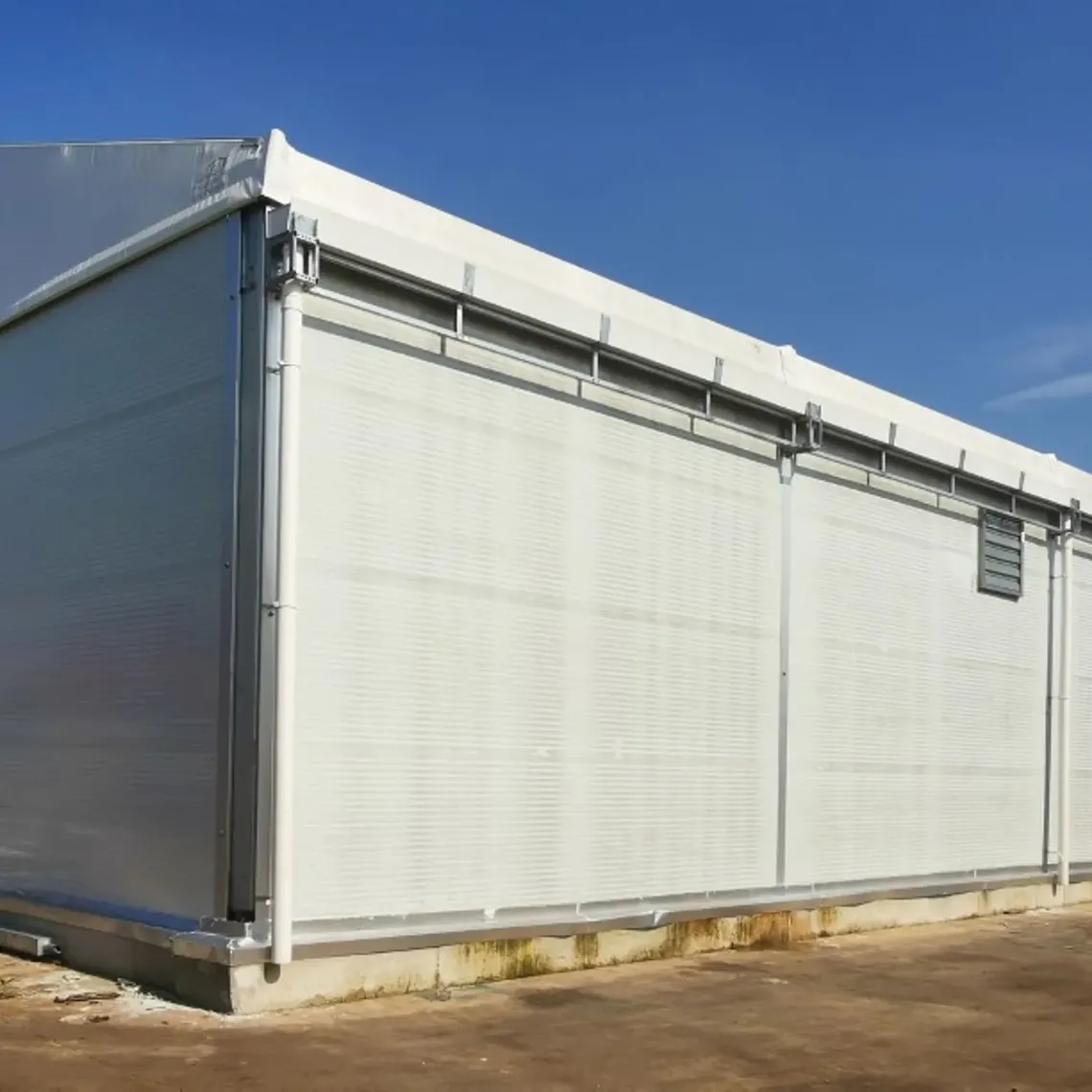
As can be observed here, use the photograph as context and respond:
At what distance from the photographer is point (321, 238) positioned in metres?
8.62

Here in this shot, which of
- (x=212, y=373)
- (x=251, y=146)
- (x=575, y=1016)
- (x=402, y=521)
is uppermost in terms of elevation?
(x=251, y=146)

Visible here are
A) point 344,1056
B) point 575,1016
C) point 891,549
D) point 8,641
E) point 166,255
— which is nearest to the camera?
point 344,1056

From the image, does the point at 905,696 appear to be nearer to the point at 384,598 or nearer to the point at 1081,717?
the point at 1081,717

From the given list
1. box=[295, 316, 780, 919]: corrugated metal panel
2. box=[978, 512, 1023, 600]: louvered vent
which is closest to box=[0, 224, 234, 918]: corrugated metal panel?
box=[295, 316, 780, 919]: corrugated metal panel

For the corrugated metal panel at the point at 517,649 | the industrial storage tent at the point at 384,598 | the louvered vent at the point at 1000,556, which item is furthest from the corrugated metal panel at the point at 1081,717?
the corrugated metal panel at the point at 517,649

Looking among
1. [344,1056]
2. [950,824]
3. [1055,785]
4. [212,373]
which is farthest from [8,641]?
[1055,785]

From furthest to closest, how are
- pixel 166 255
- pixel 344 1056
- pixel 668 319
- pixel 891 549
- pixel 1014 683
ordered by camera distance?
pixel 1014 683 < pixel 891 549 < pixel 668 319 < pixel 166 255 < pixel 344 1056

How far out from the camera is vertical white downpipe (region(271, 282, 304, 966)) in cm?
816

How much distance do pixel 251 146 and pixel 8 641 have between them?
439 centimetres

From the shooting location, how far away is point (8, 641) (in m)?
10.9

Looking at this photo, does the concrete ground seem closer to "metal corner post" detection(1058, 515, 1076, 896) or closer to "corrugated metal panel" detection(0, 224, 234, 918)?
"corrugated metal panel" detection(0, 224, 234, 918)

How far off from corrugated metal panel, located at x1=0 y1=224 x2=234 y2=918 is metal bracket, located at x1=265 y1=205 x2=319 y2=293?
432 millimetres

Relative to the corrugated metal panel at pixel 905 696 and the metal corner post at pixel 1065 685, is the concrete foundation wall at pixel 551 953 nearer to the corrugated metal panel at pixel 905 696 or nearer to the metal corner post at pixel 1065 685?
the corrugated metal panel at pixel 905 696

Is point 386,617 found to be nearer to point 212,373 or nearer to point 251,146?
point 212,373
